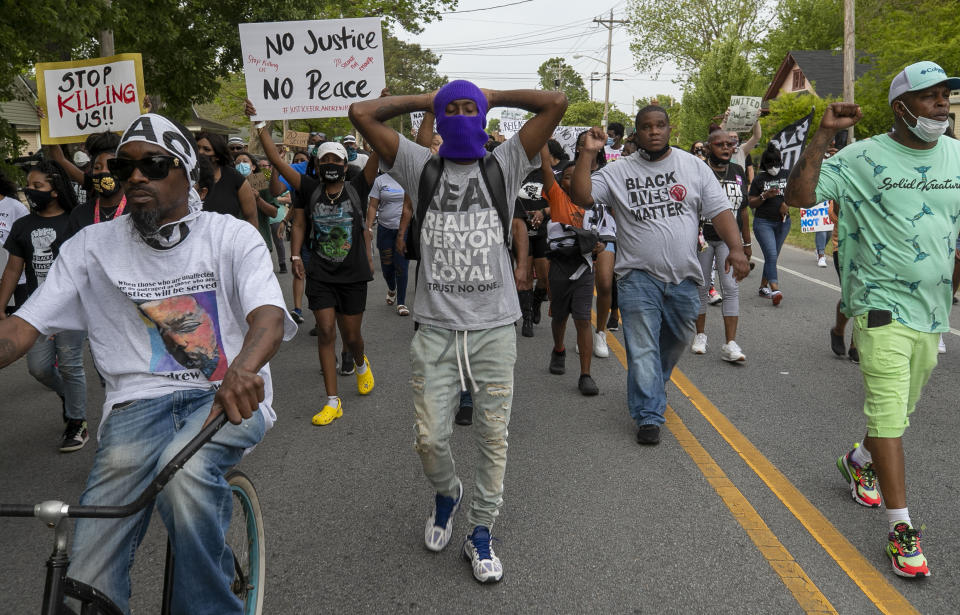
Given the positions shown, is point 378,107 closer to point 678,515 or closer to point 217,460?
point 217,460

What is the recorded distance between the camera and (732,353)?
22.7 ft

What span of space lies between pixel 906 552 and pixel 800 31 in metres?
61.4

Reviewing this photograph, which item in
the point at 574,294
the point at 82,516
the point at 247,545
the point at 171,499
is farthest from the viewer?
the point at 574,294

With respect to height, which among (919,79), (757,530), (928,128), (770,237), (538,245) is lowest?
(757,530)

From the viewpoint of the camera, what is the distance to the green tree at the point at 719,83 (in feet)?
147

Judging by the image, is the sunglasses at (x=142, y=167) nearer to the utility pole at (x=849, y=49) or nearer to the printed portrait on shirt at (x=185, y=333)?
the printed portrait on shirt at (x=185, y=333)

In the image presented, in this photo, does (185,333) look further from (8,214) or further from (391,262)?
(391,262)

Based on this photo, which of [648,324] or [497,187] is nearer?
[497,187]

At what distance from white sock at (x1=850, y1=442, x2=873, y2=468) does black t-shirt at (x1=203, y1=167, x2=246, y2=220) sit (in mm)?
4524

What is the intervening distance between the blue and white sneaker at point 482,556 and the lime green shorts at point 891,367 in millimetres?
1824

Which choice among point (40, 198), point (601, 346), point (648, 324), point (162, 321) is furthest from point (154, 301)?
point (601, 346)

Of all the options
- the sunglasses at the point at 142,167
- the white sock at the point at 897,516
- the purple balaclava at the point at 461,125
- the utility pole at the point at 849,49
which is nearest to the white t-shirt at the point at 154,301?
the sunglasses at the point at 142,167

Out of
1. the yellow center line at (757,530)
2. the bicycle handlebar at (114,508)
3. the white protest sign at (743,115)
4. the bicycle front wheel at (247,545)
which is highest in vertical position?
the white protest sign at (743,115)

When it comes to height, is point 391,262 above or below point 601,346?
above
